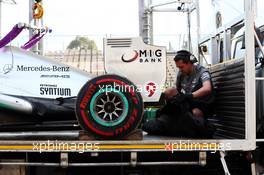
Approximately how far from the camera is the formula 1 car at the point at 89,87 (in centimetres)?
396

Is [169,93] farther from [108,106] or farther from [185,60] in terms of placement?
[108,106]

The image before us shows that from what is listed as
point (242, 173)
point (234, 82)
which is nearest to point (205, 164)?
point (242, 173)

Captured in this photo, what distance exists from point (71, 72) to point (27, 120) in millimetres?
708

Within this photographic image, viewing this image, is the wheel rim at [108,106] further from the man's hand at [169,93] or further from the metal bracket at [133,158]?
the man's hand at [169,93]

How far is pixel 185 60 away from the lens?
4750 millimetres

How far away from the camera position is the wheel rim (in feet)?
13.0

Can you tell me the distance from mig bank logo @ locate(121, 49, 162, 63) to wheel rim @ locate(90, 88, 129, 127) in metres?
0.56

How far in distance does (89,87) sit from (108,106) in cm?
24

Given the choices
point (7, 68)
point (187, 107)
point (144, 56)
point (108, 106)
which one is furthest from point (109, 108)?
point (7, 68)

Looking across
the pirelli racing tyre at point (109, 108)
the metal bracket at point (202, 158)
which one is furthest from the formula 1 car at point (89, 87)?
the metal bracket at point (202, 158)

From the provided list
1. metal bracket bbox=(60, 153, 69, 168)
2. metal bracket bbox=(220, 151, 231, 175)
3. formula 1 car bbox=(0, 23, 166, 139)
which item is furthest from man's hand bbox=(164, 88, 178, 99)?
metal bracket bbox=(60, 153, 69, 168)

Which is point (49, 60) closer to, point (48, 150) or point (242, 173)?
point (48, 150)

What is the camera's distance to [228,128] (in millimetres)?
4398

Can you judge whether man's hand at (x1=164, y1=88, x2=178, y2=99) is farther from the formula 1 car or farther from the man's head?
the man's head
